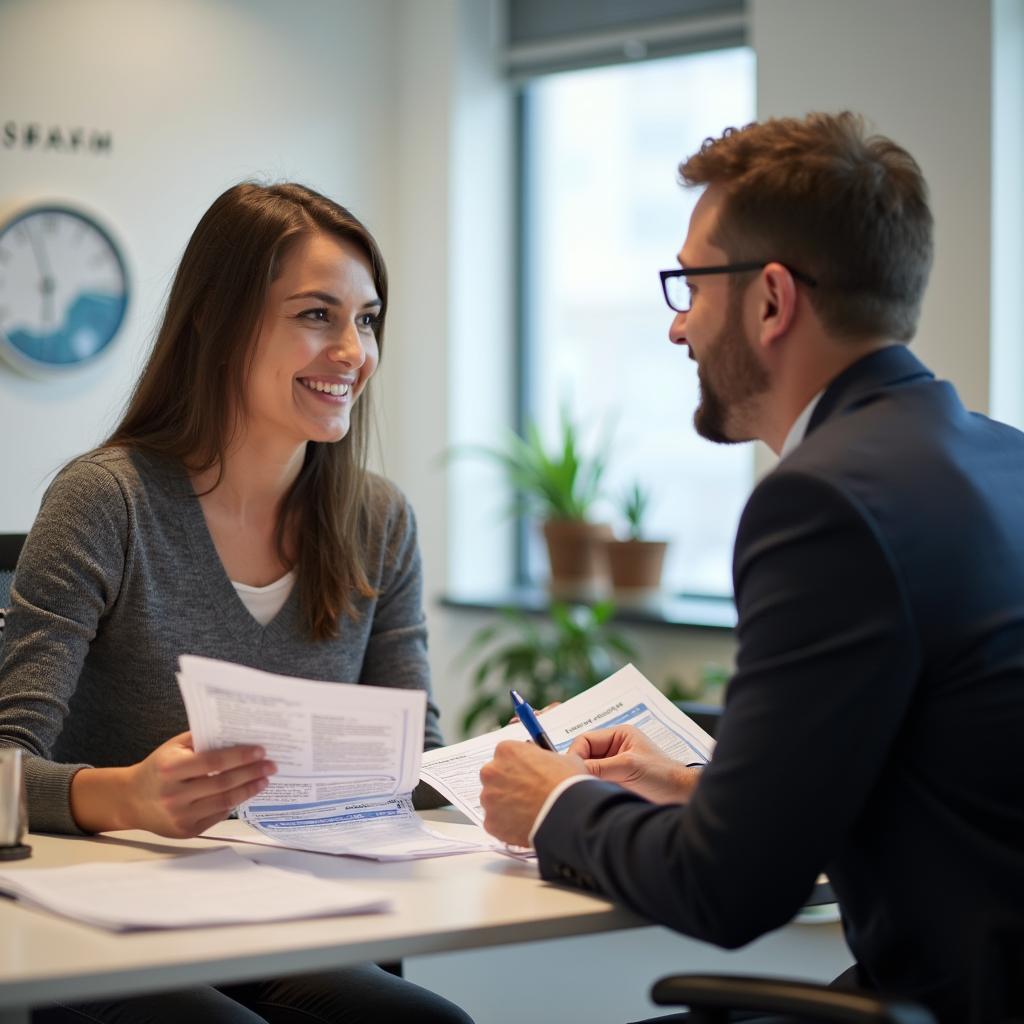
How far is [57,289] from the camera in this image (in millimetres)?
4277

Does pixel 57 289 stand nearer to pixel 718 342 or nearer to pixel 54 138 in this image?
pixel 54 138

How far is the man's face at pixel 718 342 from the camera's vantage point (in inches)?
59.9

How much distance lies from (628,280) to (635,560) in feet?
3.63

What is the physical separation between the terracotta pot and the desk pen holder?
123 inches

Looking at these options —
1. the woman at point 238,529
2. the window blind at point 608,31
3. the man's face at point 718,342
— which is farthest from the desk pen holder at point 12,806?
the window blind at point 608,31

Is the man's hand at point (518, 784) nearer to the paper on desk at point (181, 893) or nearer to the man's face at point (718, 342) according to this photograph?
the paper on desk at point (181, 893)

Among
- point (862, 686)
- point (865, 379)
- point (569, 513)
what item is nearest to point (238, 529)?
point (865, 379)

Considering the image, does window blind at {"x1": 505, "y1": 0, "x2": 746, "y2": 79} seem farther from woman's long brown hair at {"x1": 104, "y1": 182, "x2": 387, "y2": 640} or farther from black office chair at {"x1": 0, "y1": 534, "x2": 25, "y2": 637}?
black office chair at {"x1": 0, "y1": 534, "x2": 25, "y2": 637}

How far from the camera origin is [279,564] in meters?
2.18

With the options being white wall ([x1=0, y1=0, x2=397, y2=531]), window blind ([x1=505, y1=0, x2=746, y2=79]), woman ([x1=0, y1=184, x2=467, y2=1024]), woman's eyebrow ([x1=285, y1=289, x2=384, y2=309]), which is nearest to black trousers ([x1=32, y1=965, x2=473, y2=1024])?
woman ([x1=0, y1=184, x2=467, y2=1024])

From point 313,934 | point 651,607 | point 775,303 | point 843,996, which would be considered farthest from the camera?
point 651,607

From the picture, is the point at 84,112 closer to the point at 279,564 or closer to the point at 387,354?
the point at 387,354

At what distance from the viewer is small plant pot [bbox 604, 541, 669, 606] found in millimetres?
4520

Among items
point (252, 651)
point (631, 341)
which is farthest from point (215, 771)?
point (631, 341)
